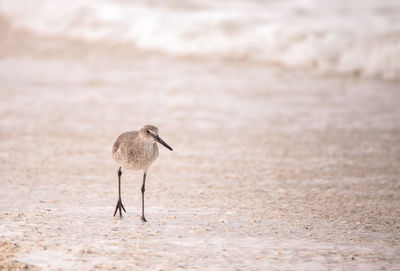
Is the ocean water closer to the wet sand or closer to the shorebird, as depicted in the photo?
the wet sand

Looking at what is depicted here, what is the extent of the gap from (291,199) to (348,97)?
5.27 meters

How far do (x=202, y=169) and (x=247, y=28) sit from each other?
829cm

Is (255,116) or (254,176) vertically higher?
(255,116)

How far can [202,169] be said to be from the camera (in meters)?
7.17

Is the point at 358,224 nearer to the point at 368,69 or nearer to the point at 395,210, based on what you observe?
the point at 395,210

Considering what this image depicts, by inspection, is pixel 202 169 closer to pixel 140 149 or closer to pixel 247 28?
pixel 140 149

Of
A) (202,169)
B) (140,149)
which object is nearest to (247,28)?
(202,169)

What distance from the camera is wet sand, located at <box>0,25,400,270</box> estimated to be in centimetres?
472

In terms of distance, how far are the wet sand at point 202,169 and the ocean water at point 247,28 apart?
2.89 feet

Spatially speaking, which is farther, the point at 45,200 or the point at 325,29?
the point at 325,29

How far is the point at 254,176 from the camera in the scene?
691cm

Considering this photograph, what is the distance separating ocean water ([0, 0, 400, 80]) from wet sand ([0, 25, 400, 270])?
34.6 inches

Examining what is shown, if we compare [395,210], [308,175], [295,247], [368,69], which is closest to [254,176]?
[308,175]

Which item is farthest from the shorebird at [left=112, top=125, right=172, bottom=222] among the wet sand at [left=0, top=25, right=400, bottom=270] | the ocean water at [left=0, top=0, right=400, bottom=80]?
the ocean water at [left=0, top=0, right=400, bottom=80]
